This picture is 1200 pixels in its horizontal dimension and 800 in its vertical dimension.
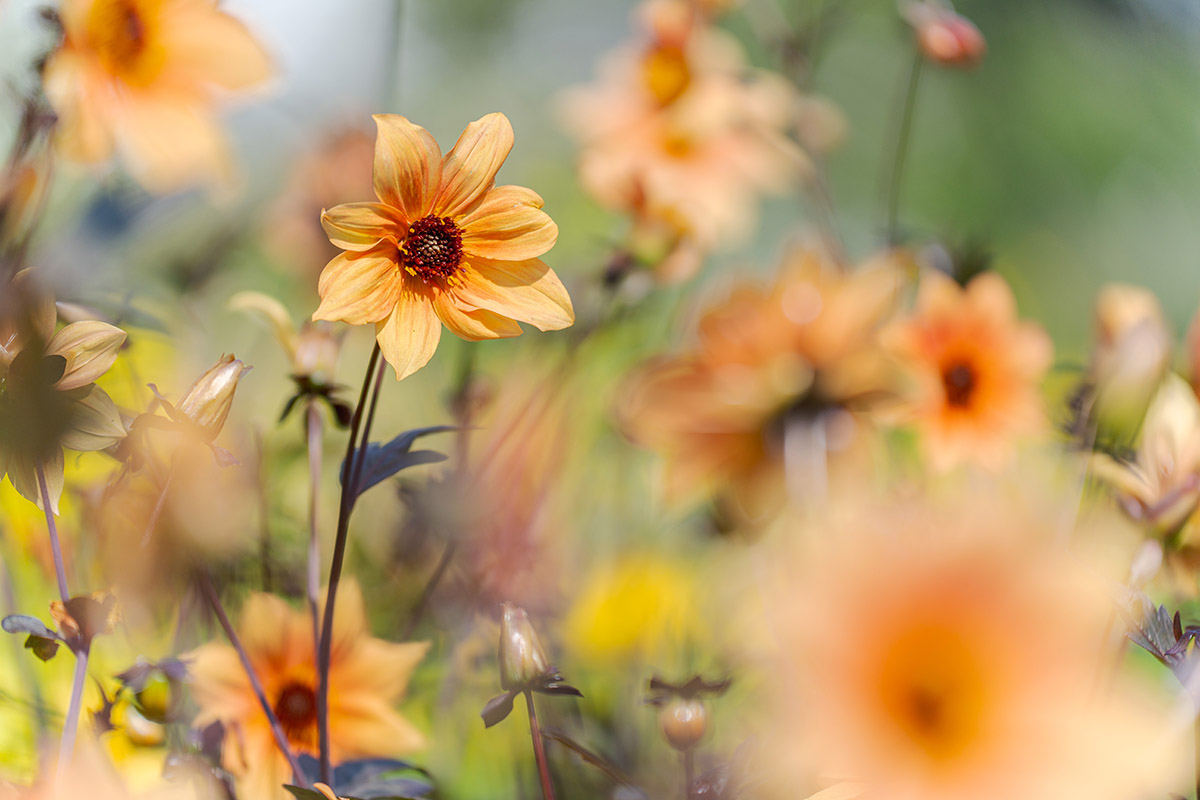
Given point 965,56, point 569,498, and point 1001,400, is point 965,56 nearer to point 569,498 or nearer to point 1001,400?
point 1001,400

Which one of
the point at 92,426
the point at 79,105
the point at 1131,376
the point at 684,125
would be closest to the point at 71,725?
the point at 92,426

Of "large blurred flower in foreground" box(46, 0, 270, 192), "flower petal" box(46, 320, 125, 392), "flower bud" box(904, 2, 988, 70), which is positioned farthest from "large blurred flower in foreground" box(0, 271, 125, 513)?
"flower bud" box(904, 2, 988, 70)

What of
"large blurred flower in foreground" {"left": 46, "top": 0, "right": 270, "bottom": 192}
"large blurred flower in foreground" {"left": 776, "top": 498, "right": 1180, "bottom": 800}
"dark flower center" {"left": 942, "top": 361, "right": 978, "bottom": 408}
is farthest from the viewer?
"dark flower center" {"left": 942, "top": 361, "right": 978, "bottom": 408}

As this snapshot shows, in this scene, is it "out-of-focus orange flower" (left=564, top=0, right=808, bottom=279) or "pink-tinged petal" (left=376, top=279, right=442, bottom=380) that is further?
"out-of-focus orange flower" (left=564, top=0, right=808, bottom=279)

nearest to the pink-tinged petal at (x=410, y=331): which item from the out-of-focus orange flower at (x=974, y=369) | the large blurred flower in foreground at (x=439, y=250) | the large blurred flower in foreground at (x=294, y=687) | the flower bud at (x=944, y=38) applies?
the large blurred flower in foreground at (x=439, y=250)

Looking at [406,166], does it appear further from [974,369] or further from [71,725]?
[974,369]

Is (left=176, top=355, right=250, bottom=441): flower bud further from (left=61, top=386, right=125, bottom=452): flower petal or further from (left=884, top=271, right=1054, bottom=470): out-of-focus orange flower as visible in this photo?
(left=884, top=271, right=1054, bottom=470): out-of-focus orange flower

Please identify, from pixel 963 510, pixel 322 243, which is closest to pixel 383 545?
pixel 322 243

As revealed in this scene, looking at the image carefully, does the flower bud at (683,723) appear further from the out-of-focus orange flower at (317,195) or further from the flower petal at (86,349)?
the out-of-focus orange flower at (317,195)
